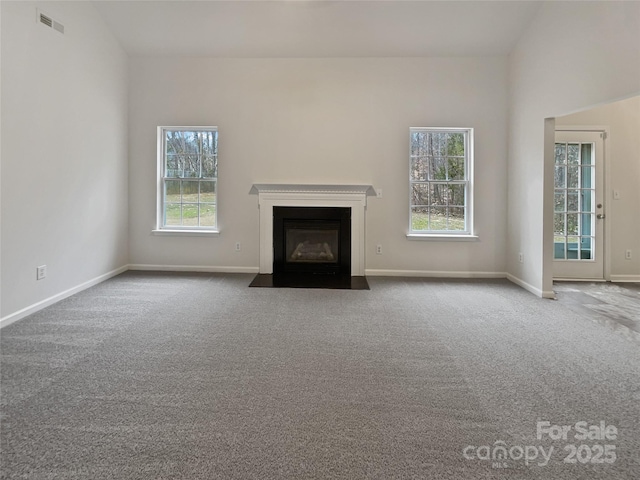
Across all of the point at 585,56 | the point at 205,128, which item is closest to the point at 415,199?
the point at 585,56

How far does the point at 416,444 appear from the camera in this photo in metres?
1.51

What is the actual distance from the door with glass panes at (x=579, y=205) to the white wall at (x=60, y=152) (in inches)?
238

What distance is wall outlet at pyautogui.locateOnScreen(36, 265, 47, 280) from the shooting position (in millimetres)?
3380

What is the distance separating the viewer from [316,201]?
5.01 m

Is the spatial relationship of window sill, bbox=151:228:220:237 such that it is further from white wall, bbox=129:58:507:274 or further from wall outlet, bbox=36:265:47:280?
wall outlet, bbox=36:265:47:280

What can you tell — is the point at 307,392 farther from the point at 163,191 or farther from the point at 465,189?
the point at 163,191

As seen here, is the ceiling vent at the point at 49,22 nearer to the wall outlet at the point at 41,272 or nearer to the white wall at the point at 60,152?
the white wall at the point at 60,152

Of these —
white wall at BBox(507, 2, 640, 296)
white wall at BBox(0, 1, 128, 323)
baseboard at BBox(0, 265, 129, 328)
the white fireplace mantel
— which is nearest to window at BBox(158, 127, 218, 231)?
white wall at BBox(0, 1, 128, 323)

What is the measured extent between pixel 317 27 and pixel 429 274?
359cm

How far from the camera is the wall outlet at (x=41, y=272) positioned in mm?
3380

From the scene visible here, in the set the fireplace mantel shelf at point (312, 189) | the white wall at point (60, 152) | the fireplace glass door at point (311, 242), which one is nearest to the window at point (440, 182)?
the fireplace mantel shelf at point (312, 189)

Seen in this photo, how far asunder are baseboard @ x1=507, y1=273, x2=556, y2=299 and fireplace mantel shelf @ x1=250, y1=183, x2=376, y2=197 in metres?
2.18

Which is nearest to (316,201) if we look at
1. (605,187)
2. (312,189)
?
(312,189)

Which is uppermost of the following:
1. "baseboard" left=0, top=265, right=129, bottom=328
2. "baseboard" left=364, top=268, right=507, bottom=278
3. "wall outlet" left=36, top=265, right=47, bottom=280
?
"wall outlet" left=36, top=265, right=47, bottom=280
